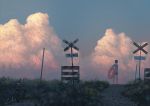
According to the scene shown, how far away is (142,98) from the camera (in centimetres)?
4466

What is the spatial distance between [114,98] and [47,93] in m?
6.09

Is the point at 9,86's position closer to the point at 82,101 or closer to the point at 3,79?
the point at 3,79

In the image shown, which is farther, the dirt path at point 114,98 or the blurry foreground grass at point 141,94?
the dirt path at point 114,98

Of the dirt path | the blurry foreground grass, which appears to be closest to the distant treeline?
the dirt path

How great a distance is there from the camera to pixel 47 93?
43375mm

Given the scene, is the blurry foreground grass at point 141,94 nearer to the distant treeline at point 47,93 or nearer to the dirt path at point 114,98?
the dirt path at point 114,98

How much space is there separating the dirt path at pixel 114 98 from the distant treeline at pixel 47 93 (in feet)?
2.48

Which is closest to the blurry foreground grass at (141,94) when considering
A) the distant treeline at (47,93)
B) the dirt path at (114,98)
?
the dirt path at (114,98)

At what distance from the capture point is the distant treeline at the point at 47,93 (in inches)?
1668

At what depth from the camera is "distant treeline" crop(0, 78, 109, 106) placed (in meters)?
42.4

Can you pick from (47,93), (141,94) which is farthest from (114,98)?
(47,93)

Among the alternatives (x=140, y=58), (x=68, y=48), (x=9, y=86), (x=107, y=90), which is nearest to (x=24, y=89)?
(x=9, y=86)

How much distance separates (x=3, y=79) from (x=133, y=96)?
1082 centimetres

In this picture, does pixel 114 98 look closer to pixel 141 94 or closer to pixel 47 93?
→ pixel 141 94
